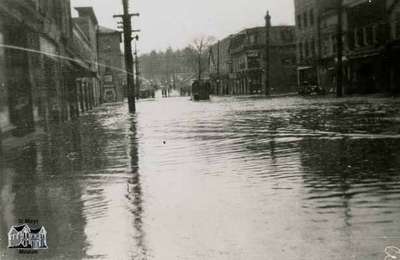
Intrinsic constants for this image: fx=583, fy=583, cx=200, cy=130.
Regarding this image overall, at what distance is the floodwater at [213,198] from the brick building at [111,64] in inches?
2737

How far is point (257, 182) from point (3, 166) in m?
4.98

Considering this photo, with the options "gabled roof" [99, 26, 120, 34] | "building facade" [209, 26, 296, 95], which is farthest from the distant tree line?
"building facade" [209, 26, 296, 95]

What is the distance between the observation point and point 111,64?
89000 millimetres

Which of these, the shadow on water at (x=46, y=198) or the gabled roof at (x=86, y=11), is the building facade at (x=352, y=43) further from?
the shadow on water at (x=46, y=198)

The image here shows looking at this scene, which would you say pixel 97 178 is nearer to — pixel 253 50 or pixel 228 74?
pixel 253 50

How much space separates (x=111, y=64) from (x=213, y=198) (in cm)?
8432

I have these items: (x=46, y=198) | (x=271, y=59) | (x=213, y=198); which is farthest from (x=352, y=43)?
(x=46, y=198)

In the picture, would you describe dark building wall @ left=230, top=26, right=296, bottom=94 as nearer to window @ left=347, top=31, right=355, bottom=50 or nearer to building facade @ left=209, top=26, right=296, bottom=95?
building facade @ left=209, top=26, right=296, bottom=95

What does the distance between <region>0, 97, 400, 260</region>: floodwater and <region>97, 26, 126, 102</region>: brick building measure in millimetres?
69510

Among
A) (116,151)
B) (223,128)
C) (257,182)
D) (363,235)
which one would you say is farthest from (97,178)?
(223,128)

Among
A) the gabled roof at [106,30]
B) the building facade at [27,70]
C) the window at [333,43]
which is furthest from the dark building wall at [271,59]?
the building facade at [27,70]

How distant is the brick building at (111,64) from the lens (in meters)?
81.8

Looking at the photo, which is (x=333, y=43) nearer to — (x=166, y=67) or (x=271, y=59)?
(x=271, y=59)

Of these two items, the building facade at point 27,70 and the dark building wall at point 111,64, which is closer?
the building facade at point 27,70
